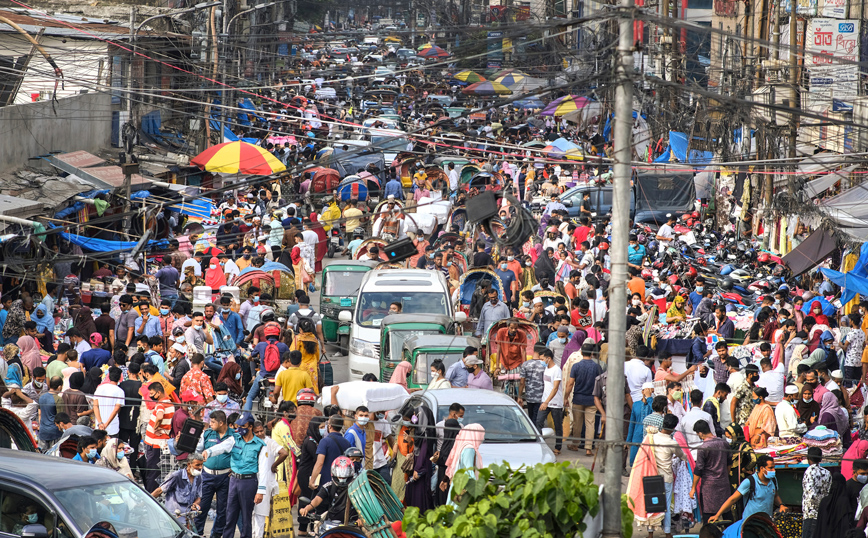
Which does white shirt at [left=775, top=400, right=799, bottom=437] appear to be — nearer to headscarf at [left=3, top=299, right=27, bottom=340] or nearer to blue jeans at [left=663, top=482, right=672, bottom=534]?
blue jeans at [left=663, top=482, right=672, bottom=534]

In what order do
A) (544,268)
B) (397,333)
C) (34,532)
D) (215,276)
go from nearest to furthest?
1. (34,532)
2. (397,333)
3. (215,276)
4. (544,268)

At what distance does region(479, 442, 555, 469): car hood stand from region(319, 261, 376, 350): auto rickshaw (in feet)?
24.0

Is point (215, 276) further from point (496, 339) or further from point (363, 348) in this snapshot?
point (496, 339)

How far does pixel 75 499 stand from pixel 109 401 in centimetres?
408

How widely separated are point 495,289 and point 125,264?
665cm

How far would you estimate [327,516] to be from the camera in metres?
9.92

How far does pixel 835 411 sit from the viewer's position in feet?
38.9

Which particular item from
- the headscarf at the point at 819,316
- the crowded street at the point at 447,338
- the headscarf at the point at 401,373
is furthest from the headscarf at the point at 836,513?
the headscarf at the point at 819,316

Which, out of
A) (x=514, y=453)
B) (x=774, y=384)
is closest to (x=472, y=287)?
(x=774, y=384)

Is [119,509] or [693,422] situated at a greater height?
[119,509]

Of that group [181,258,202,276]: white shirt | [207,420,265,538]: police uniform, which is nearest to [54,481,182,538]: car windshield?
[207,420,265,538]: police uniform

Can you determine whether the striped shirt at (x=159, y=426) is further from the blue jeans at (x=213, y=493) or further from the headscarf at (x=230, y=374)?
the headscarf at (x=230, y=374)

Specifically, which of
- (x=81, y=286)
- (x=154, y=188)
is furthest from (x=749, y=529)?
(x=154, y=188)

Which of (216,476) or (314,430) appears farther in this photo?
(314,430)
